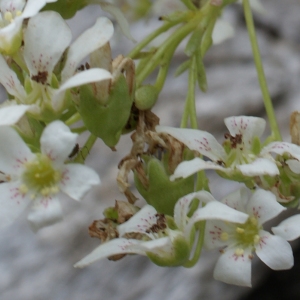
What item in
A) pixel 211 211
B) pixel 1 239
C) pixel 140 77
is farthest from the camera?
pixel 1 239

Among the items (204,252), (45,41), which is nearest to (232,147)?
(45,41)

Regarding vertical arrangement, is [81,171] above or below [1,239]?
above

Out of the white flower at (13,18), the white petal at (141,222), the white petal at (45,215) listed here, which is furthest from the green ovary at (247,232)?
the white flower at (13,18)

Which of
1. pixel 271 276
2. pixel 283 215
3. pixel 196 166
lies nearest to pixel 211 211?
pixel 196 166

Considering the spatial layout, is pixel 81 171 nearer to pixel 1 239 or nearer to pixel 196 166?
pixel 196 166

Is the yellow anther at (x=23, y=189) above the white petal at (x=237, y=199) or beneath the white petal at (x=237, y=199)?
above

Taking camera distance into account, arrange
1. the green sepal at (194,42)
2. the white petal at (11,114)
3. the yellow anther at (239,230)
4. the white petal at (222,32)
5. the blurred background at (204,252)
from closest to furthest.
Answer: the white petal at (11,114) → the yellow anther at (239,230) → the green sepal at (194,42) → the white petal at (222,32) → the blurred background at (204,252)

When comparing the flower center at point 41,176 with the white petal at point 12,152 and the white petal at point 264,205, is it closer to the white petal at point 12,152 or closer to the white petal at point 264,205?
the white petal at point 12,152
